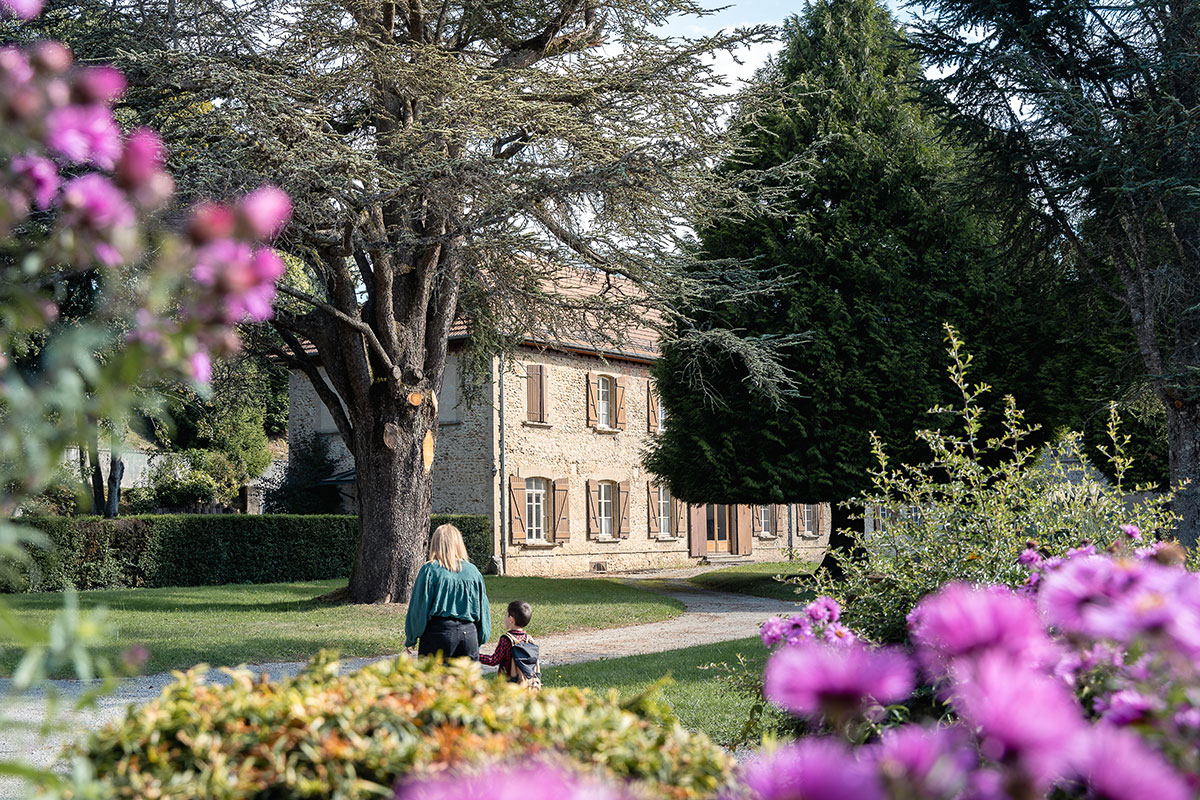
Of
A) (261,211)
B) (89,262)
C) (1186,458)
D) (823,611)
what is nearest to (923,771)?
(261,211)

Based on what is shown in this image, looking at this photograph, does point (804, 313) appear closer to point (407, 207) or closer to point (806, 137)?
point (806, 137)

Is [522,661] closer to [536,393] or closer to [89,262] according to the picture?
[89,262]

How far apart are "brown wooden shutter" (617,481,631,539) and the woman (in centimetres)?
2092

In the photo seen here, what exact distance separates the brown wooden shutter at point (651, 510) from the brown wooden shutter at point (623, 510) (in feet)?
2.80

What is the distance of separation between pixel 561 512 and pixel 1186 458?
1462 cm

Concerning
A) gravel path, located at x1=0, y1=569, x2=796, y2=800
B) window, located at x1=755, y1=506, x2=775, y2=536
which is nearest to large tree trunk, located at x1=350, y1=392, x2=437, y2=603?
gravel path, located at x1=0, y1=569, x2=796, y2=800

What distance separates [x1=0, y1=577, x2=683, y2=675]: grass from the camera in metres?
10.9

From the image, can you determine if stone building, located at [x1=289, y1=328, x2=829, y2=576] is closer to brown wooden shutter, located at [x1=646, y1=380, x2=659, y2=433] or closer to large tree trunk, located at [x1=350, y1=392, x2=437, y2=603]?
brown wooden shutter, located at [x1=646, y1=380, x2=659, y2=433]

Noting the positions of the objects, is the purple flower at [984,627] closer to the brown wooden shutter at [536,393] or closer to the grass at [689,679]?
the grass at [689,679]

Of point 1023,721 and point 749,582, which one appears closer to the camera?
point 1023,721

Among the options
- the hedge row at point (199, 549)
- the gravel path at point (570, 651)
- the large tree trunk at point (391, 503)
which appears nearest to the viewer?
the gravel path at point (570, 651)

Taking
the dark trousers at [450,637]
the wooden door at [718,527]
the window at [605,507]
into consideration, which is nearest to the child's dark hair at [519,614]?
the dark trousers at [450,637]

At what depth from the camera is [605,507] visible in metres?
27.5

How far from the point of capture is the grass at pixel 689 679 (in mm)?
6977
